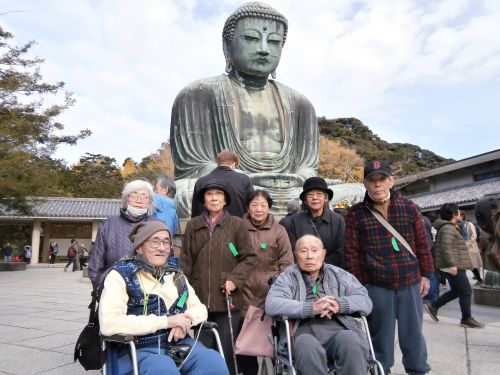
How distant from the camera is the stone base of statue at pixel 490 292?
20.8 feet

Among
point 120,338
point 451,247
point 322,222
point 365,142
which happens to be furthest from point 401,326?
point 365,142

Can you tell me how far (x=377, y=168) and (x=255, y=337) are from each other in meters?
1.31

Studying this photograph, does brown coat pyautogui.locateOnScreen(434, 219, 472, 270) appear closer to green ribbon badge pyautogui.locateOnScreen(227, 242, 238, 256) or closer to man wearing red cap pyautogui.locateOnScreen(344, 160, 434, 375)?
man wearing red cap pyautogui.locateOnScreen(344, 160, 434, 375)

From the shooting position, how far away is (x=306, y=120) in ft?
25.2

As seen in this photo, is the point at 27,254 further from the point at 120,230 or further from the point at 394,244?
the point at 394,244

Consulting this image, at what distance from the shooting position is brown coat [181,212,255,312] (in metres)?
2.81

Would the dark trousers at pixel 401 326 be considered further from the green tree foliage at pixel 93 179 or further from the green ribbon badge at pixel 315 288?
the green tree foliage at pixel 93 179

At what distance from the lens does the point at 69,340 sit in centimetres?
412

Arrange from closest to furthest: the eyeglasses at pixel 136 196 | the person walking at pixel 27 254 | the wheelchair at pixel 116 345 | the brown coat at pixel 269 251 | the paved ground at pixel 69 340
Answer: the wheelchair at pixel 116 345 → the eyeglasses at pixel 136 196 → the brown coat at pixel 269 251 → the paved ground at pixel 69 340 → the person walking at pixel 27 254

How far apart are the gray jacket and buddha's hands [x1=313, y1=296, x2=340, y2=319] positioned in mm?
25

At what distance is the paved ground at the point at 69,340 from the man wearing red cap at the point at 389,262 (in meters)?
0.65

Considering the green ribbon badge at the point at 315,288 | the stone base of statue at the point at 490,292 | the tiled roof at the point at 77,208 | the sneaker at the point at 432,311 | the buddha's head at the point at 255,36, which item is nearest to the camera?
the green ribbon badge at the point at 315,288

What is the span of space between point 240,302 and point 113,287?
1.02 meters

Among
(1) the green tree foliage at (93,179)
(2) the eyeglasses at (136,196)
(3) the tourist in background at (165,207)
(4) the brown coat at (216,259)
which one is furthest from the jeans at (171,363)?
(1) the green tree foliage at (93,179)
